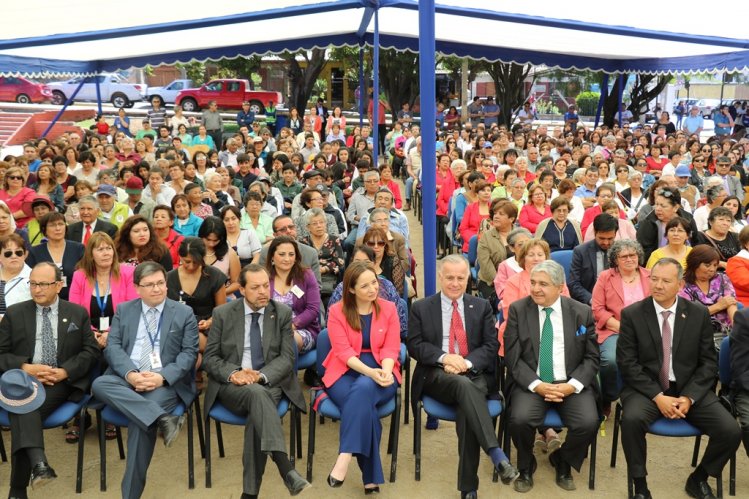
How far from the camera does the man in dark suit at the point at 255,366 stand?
13.0 feet

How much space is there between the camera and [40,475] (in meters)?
3.94

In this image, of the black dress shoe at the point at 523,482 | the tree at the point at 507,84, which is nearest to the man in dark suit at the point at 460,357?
the black dress shoe at the point at 523,482

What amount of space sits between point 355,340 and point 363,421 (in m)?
0.52

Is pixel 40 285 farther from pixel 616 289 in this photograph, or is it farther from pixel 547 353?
pixel 616 289

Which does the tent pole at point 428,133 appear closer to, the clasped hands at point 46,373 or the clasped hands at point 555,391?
the clasped hands at point 555,391

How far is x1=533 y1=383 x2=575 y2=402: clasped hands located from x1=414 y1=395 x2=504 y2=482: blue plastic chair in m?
0.27

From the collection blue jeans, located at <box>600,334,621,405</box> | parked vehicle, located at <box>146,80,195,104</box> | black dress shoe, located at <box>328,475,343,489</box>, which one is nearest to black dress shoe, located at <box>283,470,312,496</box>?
black dress shoe, located at <box>328,475,343,489</box>

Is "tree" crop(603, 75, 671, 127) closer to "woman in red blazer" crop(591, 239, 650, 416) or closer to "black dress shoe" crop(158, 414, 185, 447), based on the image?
"woman in red blazer" crop(591, 239, 650, 416)

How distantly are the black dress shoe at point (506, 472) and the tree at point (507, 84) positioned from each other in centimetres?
2151

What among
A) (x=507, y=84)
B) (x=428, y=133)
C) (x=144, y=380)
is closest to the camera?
(x=144, y=380)

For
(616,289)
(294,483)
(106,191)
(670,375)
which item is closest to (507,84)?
(106,191)

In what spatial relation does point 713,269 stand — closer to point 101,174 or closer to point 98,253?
point 98,253

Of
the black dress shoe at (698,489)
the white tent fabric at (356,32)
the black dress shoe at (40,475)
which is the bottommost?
the black dress shoe at (698,489)

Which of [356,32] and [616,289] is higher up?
[356,32]
